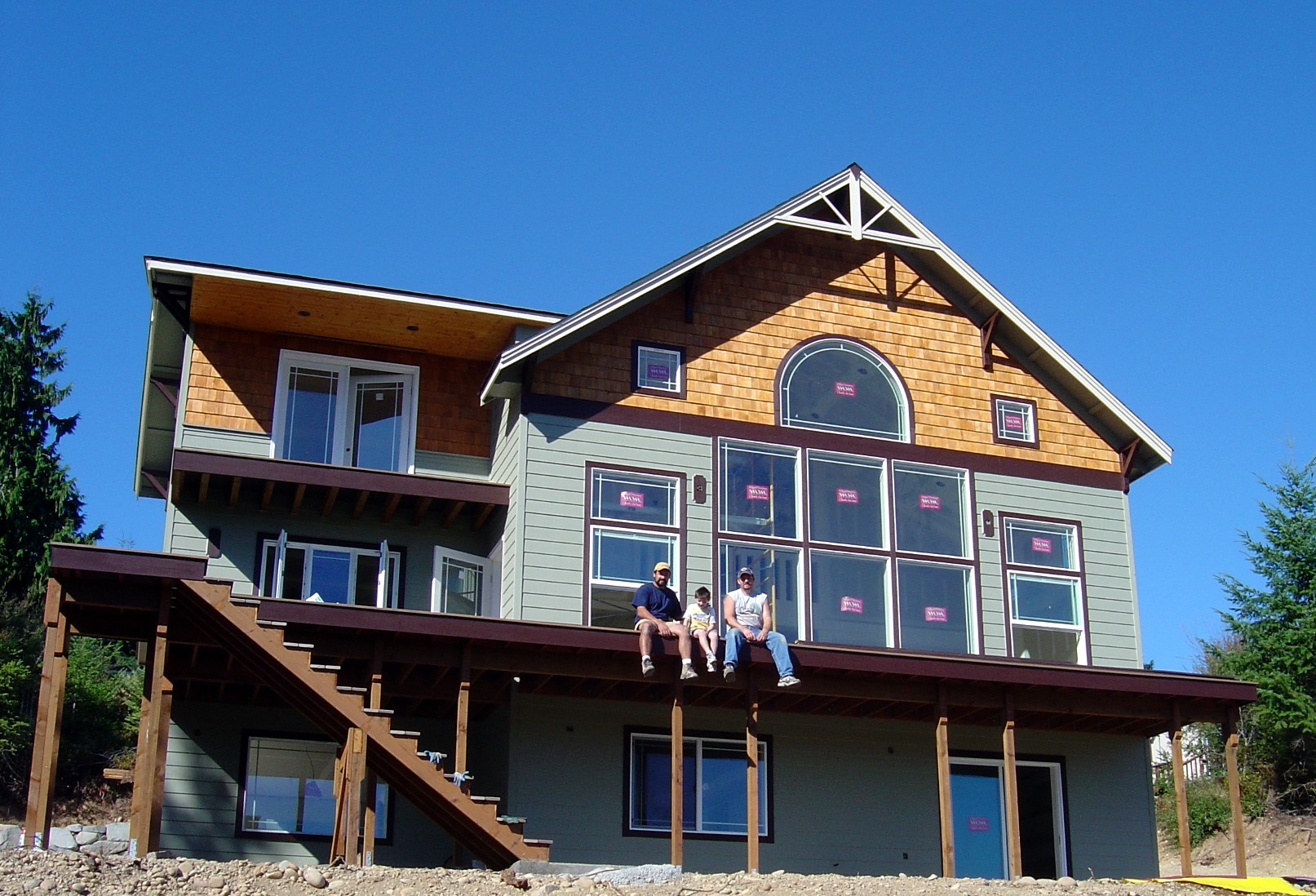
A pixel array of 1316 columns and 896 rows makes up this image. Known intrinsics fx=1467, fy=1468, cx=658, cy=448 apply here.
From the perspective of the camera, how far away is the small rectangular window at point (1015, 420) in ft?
67.4

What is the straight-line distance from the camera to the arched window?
19594 millimetres

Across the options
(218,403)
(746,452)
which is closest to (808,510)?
(746,452)

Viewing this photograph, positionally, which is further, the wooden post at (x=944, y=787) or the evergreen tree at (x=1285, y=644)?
the evergreen tree at (x=1285, y=644)

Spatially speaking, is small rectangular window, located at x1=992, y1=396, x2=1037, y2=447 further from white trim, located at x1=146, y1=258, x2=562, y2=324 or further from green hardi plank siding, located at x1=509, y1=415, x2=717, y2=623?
white trim, located at x1=146, y1=258, x2=562, y2=324

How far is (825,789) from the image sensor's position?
18.5 m

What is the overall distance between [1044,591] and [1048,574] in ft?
0.79

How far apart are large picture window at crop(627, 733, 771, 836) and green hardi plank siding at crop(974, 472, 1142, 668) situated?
3.79 m

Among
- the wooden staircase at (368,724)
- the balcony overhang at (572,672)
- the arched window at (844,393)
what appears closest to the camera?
the wooden staircase at (368,724)

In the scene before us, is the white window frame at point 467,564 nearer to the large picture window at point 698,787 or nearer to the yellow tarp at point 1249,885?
the large picture window at point 698,787

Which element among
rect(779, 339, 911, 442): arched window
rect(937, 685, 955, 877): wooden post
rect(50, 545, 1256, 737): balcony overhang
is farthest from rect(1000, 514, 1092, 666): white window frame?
rect(937, 685, 955, 877): wooden post

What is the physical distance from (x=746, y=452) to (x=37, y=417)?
84.1 ft

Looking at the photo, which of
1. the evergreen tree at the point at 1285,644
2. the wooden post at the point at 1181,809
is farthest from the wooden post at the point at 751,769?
the evergreen tree at the point at 1285,644

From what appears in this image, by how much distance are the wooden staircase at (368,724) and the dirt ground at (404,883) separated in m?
0.61

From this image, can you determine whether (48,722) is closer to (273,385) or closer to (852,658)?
(273,385)
